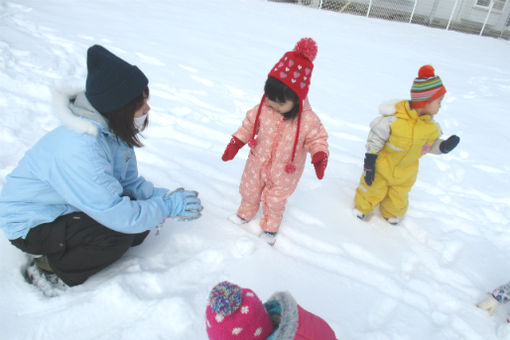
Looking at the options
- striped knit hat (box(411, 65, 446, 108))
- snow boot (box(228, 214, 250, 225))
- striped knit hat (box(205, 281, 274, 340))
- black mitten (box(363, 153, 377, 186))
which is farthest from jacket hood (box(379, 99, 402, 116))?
striped knit hat (box(205, 281, 274, 340))

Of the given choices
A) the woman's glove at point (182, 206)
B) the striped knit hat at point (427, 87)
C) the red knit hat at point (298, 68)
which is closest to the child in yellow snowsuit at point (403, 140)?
the striped knit hat at point (427, 87)

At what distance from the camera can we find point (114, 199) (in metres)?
1.39

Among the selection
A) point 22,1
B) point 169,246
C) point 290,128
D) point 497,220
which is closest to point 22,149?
point 169,246

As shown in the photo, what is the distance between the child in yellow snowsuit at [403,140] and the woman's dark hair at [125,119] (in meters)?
1.46

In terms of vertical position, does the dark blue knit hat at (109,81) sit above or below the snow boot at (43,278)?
above

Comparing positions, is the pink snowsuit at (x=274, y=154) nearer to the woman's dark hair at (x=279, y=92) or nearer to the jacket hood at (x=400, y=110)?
the woman's dark hair at (x=279, y=92)

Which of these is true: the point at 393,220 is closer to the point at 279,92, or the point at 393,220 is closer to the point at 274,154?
the point at 274,154

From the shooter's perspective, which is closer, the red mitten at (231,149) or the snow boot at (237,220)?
the red mitten at (231,149)

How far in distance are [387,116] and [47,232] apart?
2.06 meters

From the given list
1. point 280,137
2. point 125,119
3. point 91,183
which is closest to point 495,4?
point 280,137

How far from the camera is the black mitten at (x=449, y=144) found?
197cm

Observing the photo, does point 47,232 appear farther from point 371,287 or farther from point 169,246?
point 371,287

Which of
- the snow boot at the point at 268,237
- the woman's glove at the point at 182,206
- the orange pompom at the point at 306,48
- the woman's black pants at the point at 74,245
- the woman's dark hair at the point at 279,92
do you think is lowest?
the snow boot at the point at 268,237

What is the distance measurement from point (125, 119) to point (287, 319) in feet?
3.51
